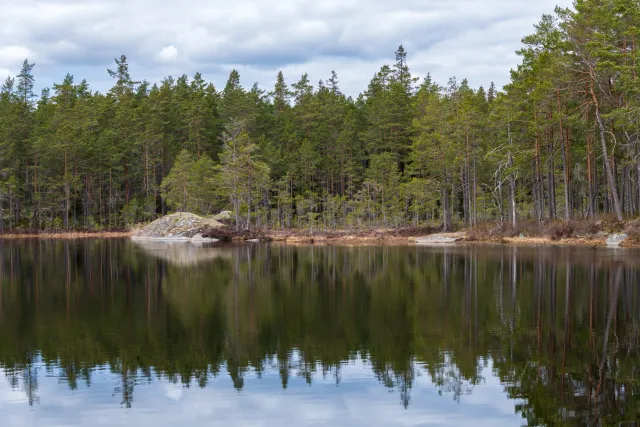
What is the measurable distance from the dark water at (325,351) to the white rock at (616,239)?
51.5 ft

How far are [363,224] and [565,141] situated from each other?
29650 millimetres

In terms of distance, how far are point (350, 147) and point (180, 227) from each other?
102 feet

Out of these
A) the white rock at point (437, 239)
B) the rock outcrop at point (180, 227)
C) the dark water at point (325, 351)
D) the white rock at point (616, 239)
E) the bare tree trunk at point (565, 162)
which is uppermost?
the bare tree trunk at point (565, 162)

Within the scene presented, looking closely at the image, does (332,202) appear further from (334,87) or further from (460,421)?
(460,421)

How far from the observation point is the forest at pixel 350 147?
153 feet

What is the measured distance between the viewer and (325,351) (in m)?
12.8

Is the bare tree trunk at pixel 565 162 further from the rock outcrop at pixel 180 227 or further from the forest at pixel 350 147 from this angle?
the rock outcrop at pixel 180 227

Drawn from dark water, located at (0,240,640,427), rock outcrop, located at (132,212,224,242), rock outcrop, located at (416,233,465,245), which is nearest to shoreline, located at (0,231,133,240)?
rock outcrop, located at (132,212,224,242)

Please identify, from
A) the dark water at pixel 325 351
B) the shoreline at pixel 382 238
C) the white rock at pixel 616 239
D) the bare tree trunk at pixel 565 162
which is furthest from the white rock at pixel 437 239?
the dark water at pixel 325 351

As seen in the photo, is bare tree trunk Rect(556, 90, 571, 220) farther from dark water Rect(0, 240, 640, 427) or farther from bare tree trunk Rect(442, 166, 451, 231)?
dark water Rect(0, 240, 640, 427)

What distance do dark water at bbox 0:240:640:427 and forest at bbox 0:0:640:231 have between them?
2581cm

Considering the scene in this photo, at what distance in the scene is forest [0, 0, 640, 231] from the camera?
4653cm

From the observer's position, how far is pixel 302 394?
1015 centimetres

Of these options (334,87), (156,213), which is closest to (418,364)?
(156,213)
